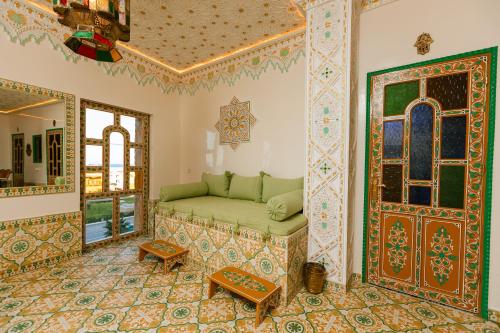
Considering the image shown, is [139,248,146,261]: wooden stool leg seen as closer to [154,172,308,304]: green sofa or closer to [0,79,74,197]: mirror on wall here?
[154,172,308,304]: green sofa

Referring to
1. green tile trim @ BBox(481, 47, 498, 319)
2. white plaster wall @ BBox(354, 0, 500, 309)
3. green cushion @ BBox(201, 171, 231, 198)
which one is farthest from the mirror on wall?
green tile trim @ BBox(481, 47, 498, 319)

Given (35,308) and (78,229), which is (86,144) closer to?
(78,229)

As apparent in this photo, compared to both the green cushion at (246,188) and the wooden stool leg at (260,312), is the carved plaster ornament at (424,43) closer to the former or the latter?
the green cushion at (246,188)

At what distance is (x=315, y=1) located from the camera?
2.69 metres

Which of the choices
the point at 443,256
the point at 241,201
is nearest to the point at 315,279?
the point at 443,256

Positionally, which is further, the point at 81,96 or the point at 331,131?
the point at 81,96

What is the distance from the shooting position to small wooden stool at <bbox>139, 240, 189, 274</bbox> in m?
2.98

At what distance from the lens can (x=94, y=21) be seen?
1.64 metres

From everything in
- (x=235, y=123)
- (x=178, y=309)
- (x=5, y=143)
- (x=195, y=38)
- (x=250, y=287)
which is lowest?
(x=178, y=309)

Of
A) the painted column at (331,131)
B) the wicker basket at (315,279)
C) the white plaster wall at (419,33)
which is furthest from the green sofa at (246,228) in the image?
the white plaster wall at (419,33)

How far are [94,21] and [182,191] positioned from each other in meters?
2.70

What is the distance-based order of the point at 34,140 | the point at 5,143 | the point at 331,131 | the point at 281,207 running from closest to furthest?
1. the point at 281,207
2. the point at 331,131
3. the point at 5,143
4. the point at 34,140

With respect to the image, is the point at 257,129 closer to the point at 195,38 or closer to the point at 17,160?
the point at 195,38

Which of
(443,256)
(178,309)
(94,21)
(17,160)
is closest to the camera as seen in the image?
(94,21)
